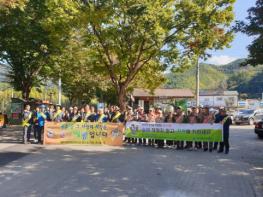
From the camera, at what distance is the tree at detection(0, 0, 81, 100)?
23.9m

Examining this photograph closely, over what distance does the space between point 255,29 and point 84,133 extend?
29.7 feet

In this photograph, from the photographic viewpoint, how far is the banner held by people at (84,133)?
20.0 meters

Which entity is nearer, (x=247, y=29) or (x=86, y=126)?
(x=247, y=29)

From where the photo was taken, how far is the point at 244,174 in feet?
41.9

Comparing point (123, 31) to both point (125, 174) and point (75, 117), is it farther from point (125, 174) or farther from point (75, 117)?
point (125, 174)

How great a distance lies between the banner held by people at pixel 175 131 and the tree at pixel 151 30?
5.39 m

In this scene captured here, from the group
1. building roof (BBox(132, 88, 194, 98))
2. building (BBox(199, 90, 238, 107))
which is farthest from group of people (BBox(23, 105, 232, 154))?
building (BBox(199, 90, 238, 107))

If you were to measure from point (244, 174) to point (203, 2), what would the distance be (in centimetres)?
1433

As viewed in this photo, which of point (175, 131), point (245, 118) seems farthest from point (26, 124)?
point (245, 118)

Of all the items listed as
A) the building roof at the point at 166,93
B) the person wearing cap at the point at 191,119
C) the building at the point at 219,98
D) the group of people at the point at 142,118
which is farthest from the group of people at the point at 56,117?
the building at the point at 219,98

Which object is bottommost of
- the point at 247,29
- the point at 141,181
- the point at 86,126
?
the point at 141,181

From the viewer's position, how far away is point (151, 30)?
2309 centimetres

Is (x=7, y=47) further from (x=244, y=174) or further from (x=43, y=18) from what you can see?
(x=244, y=174)

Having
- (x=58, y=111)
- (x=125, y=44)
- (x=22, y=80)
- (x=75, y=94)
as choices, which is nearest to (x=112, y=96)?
(x=75, y=94)
